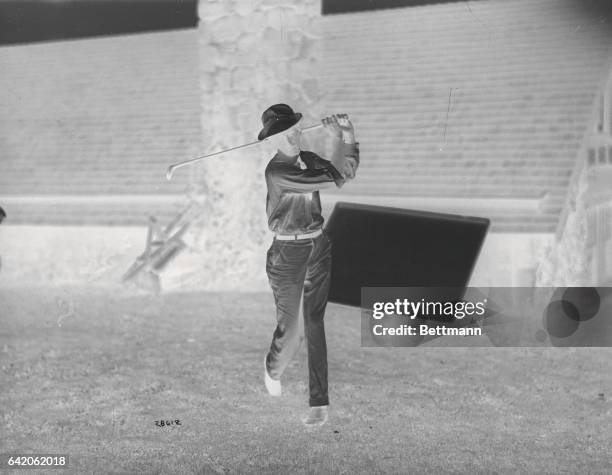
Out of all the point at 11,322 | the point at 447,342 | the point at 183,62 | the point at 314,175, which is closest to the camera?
the point at 314,175

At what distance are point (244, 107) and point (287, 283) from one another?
2043 mm

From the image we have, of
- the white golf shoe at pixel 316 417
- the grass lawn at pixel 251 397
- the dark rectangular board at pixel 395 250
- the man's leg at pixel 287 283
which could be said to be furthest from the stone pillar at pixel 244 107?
the white golf shoe at pixel 316 417

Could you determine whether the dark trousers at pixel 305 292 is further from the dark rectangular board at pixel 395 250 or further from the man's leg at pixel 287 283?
the dark rectangular board at pixel 395 250

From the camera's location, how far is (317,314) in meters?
4.69

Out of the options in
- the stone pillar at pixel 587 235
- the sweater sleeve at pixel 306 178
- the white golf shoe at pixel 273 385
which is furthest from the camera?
the stone pillar at pixel 587 235

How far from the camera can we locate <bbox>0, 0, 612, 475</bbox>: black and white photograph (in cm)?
477

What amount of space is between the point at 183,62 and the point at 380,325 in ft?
10.7

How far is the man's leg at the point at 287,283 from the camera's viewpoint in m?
4.55

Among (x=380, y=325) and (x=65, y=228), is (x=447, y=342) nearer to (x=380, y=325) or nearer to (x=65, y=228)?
(x=380, y=325)

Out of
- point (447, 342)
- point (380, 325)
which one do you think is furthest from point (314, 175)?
point (447, 342)

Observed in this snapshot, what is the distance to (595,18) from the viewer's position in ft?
18.1

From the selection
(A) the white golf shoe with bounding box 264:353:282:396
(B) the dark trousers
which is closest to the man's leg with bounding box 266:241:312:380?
(B) the dark trousers

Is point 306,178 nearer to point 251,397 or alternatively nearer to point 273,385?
point 273,385

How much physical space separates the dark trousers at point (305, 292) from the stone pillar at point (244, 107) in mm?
1137
